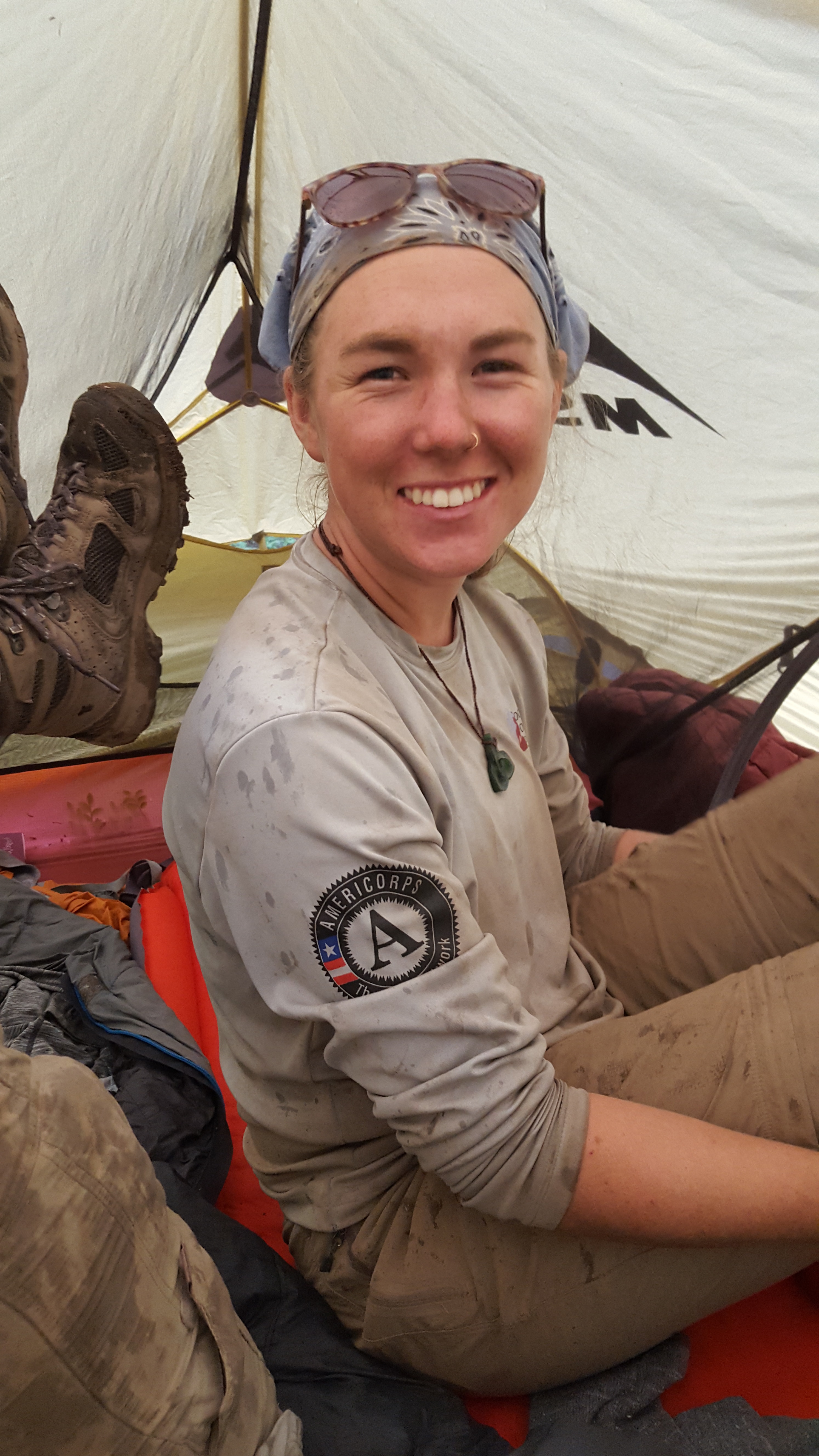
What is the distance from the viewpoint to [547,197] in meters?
1.43

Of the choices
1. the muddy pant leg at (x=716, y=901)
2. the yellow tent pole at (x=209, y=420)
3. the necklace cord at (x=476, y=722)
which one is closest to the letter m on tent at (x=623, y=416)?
the muddy pant leg at (x=716, y=901)

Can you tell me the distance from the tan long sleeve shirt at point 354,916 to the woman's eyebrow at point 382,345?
18 cm

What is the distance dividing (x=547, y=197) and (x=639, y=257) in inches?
6.5

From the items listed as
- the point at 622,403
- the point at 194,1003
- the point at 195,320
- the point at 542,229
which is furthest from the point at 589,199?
the point at 194,1003

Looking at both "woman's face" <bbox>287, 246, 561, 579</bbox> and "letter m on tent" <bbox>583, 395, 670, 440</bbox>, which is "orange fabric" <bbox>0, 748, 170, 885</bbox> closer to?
"letter m on tent" <bbox>583, 395, 670, 440</bbox>

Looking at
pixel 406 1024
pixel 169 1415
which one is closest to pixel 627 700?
pixel 406 1024

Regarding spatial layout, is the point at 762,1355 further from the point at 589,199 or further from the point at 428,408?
the point at 589,199

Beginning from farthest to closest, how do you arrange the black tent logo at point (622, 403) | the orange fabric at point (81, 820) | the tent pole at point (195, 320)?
the tent pole at point (195, 320), the orange fabric at point (81, 820), the black tent logo at point (622, 403)

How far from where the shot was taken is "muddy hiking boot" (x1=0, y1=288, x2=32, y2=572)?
116 cm

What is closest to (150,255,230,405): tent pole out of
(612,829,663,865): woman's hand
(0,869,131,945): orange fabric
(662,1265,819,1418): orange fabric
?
(0,869,131,945): orange fabric

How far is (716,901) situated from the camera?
105 cm

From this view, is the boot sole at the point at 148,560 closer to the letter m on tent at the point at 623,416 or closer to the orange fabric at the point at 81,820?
the orange fabric at the point at 81,820

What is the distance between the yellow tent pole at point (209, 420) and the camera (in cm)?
227

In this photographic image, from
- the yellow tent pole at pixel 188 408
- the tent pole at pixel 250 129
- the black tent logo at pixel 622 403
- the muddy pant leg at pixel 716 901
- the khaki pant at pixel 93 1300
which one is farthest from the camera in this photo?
the yellow tent pole at pixel 188 408
